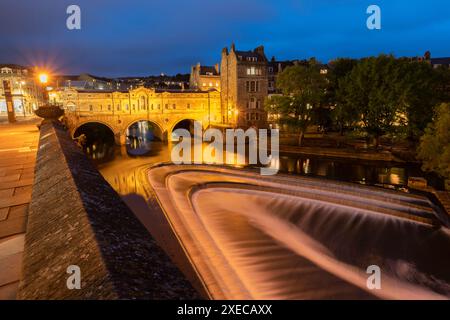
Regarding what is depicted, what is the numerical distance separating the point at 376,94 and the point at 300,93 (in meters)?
9.82

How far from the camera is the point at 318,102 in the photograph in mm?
42594

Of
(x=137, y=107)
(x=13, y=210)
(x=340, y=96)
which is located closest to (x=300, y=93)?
(x=340, y=96)

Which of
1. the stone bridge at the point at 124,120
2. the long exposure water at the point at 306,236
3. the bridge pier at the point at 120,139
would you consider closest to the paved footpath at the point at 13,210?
the long exposure water at the point at 306,236

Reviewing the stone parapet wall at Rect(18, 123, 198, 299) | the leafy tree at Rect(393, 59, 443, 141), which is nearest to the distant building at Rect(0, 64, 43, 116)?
the leafy tree at Rect(393, 59, 443, 141)

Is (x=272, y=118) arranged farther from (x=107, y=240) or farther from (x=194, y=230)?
(x=107, y=240)

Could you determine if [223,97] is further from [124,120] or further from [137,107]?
[124,120]

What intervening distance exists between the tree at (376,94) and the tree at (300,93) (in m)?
4.37

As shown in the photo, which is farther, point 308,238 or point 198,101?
point 198,101

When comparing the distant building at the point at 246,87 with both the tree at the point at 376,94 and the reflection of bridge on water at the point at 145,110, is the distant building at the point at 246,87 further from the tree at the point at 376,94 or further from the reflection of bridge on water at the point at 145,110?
the tree at the point at 376,94

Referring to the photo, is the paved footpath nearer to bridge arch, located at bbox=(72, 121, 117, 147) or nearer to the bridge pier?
the bridge pier

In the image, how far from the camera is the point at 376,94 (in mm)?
35969

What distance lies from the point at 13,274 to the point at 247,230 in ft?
52.9

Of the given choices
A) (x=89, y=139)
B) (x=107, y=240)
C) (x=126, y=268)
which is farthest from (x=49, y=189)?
(x=89, y=139)

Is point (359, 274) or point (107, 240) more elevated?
point (107, 240)
